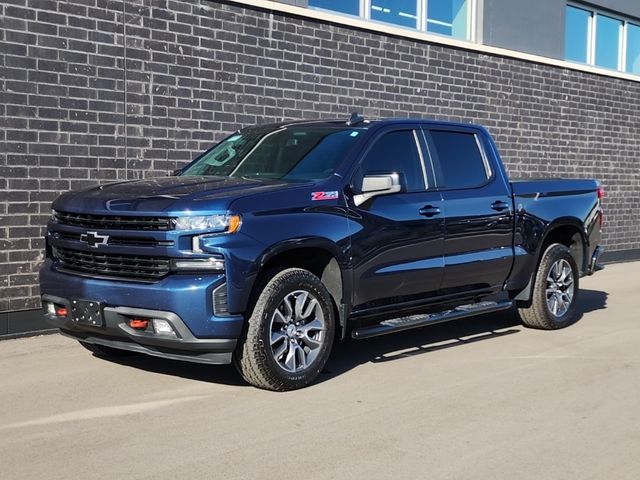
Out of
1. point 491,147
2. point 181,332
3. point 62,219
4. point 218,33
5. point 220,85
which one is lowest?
point 181,332

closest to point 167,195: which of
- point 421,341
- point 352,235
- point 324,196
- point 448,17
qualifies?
point 324,196

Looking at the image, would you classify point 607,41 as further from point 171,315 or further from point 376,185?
point 171,315

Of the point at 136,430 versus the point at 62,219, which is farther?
the point at 62,219

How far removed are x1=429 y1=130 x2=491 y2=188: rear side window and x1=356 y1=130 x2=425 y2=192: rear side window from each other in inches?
12.4

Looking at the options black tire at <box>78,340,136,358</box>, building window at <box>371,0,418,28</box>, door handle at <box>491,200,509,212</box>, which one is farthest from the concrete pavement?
building window at <box>371,0,418,28</box>

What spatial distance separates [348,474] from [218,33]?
6.67m

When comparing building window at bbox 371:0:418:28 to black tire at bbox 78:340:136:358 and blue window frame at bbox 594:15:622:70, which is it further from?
black tire at bbox 78:340:136:358

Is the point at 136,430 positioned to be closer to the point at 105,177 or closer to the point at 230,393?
the point at 230,393

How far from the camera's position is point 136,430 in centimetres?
480

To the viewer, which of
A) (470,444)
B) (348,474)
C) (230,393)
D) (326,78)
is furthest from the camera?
(326,78)

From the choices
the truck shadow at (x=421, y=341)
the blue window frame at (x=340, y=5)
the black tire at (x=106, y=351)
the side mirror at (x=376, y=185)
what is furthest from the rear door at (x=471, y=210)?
the blue window frame at (x=340, y=5)

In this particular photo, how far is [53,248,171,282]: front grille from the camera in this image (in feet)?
17.1

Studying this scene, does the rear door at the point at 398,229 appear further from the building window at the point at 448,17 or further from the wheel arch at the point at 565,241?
the building window at the point at 448,17

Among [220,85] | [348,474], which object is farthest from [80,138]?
[348,474]
